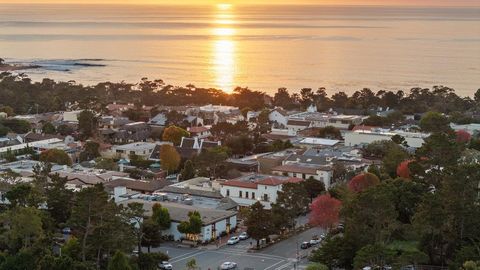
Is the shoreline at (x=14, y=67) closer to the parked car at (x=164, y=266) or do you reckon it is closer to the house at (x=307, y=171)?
the house at (x=307, y=171)

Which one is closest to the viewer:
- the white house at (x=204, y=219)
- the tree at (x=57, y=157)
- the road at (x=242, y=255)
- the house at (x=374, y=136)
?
the road at (x=242, y=255)

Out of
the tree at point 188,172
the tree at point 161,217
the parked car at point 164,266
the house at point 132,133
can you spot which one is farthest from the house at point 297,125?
the parked car at point 164,266

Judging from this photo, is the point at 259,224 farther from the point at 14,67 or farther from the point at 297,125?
the point at 14,67

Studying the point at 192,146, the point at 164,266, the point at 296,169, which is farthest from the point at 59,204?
the point at 192,146

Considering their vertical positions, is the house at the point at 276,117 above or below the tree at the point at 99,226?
above

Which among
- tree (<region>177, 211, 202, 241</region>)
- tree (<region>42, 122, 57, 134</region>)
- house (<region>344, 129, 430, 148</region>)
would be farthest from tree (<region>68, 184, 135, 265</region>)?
tree (<region>42, 122, 57, 134</region>)

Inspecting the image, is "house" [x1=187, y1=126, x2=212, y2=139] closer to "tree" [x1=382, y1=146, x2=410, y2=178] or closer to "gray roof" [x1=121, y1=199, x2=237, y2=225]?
"tree" [x1=382, y1=146, x2=410, y2=178]
